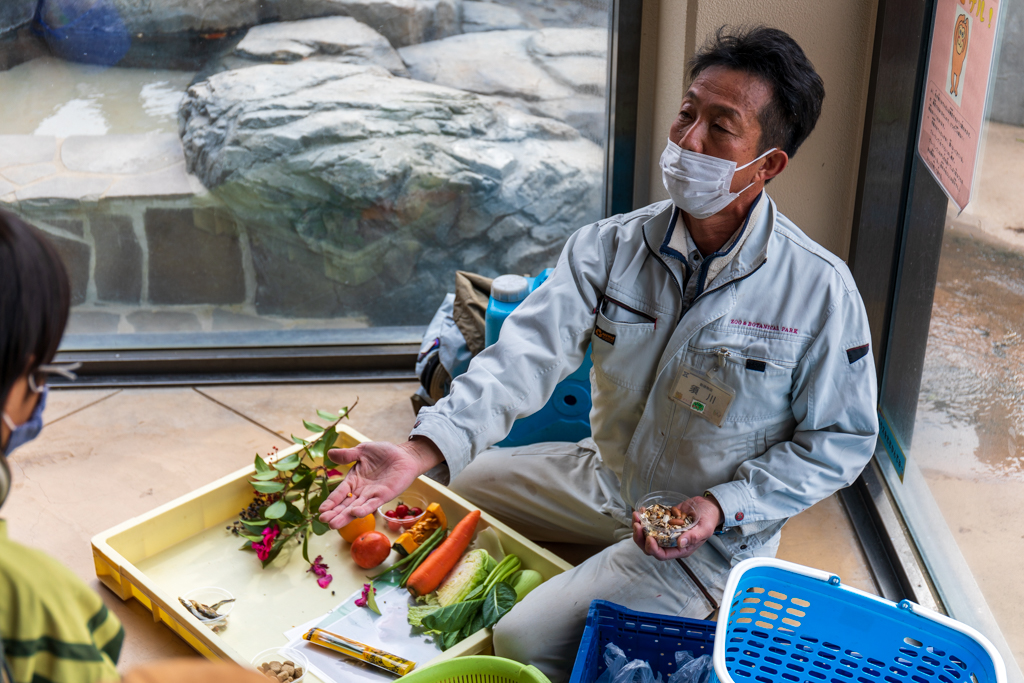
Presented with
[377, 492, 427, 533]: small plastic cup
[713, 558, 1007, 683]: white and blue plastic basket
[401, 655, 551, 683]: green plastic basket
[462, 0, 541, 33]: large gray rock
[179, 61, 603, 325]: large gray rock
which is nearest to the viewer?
[713, 558, 1007, 683]: white and blue plastic basket

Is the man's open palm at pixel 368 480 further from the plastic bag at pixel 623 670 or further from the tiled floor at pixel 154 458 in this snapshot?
the tiled floor at pixel 154 458

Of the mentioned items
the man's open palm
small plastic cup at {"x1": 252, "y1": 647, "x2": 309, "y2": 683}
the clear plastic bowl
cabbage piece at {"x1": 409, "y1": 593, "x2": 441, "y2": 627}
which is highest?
the man's open palm

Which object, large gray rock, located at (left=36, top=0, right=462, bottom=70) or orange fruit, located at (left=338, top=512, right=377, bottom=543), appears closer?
orange fruit, located at (left=338, top=512, right=377, bottom=543)

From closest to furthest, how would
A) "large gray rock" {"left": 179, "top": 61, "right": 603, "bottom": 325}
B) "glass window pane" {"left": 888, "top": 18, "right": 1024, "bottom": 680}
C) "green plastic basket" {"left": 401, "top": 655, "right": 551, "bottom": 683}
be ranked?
"green plastic basket" {"left": 401, "top": 655, "right": 551, "bottom": 683}
"glass window pane" {"left": 888, "top": 18, "right": 1024, "bottom": 680}
"large gray rock" {"left": 179, "top": 61, "right": 603, "bottom": 325}

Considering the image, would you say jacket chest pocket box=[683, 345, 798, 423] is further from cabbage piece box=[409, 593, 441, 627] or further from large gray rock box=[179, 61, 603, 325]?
large gray rock box=[179, 61, 603, 325]

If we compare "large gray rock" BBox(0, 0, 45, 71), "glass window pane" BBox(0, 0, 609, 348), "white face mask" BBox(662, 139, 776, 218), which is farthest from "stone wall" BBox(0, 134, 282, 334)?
"white face mask" BBox(662, 139, 776, 218)

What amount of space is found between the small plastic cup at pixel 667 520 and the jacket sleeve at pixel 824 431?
65mm

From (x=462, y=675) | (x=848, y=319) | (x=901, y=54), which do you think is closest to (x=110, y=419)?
(x=462, y=675)

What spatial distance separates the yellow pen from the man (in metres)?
0.22

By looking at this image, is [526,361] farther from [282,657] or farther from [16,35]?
[16,35]

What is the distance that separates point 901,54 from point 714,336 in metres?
0.95

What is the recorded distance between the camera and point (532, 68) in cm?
283

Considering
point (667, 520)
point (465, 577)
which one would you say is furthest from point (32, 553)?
point (465, 577)

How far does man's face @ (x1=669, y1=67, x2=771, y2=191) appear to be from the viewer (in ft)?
5.64
